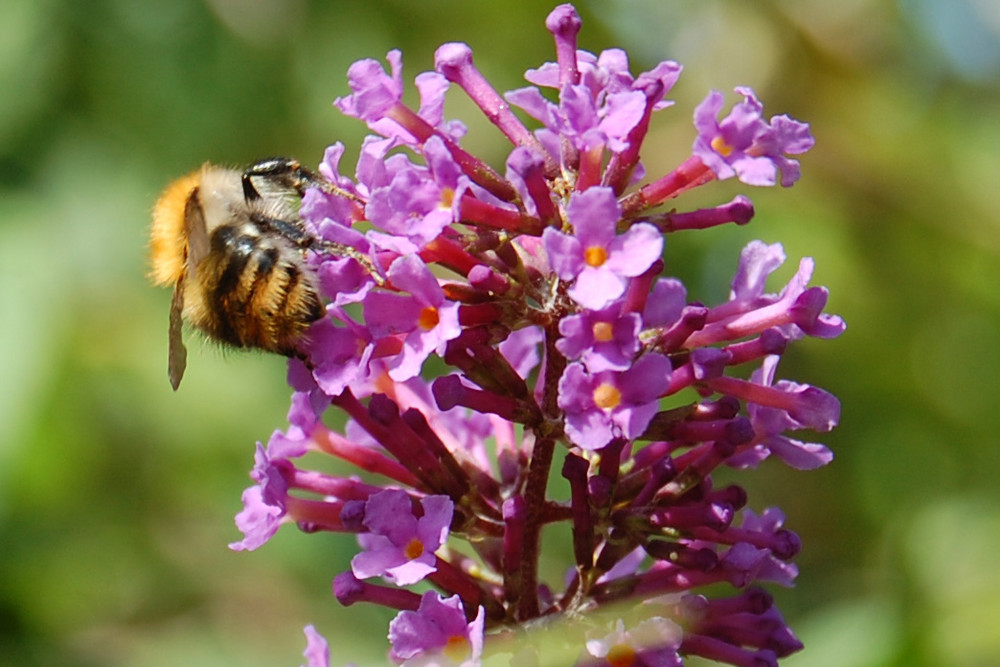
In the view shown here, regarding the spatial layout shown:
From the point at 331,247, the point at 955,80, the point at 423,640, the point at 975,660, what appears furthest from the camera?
the point at 955,80

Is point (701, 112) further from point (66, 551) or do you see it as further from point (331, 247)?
point (66, 551)

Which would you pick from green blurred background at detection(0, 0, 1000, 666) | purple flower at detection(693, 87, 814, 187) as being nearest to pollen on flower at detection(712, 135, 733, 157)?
purple flower at detection(693, 87, 814, 187)

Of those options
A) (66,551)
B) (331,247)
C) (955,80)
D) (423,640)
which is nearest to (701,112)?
(331,247)

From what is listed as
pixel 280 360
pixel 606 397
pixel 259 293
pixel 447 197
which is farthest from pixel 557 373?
pixel 280 360

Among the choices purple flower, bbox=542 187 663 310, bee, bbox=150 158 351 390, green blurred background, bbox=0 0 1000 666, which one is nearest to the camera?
purple flower, bbox=542 187 663 310

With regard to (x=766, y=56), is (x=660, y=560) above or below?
below

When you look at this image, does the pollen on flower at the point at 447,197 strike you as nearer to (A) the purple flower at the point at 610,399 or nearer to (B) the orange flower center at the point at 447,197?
(B) the orange flower center at the point at 447,197

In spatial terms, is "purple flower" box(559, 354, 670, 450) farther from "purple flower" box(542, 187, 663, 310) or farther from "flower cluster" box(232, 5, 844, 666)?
"purple flower" box(542, 187, 663, 310)
